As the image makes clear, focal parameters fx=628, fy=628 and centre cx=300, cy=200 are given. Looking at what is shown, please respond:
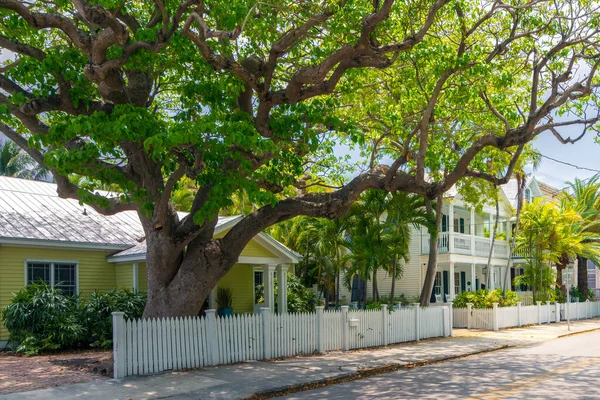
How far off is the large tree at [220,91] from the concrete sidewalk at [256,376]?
2.06m

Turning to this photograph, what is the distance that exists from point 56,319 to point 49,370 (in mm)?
4212

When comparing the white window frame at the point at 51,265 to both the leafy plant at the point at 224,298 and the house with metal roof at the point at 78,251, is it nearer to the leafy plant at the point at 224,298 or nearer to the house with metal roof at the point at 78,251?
the house with metal roof at the point at 78,251

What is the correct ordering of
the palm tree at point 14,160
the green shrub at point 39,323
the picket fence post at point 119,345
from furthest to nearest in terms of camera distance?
the palm tree at point 14,160
the green shrub at point 39,323
the picket fence post at point 119,345

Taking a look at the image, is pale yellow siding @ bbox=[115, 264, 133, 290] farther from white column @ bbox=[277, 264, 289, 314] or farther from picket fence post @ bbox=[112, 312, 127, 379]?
picket fence post @ bbox=[112, 312, 127, 379]

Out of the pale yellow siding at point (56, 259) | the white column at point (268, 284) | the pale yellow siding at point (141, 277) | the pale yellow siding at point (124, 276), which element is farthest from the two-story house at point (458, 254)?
the pale yellow siding at point (56, 259)

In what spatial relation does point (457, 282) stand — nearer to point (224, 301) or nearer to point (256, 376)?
point (224, 301)

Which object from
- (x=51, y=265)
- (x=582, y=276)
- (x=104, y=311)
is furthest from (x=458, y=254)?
(x=51, y=265)

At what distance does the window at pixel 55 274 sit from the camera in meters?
19.6

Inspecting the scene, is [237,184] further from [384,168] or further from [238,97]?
[384,168]

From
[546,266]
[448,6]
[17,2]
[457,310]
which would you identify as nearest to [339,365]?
[448,6]

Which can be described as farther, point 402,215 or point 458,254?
point 458,254

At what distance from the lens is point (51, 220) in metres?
21.2

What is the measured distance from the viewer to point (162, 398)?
11.0 m

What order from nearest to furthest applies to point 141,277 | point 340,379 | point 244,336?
1. point 340,379
2. point 244,336
3. point 141,277
